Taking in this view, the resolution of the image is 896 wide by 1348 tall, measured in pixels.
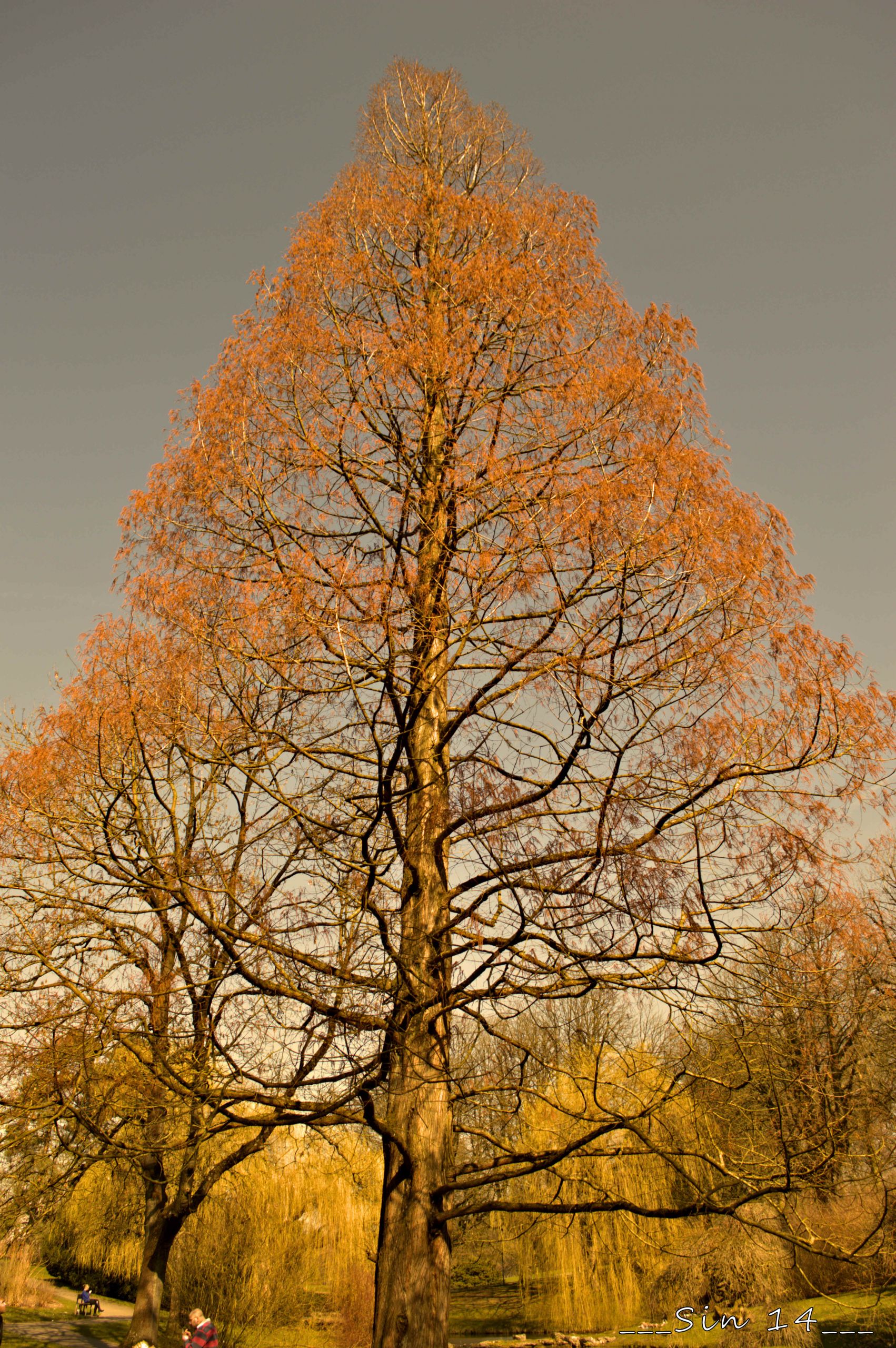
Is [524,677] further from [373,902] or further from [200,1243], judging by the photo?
[200,1243]

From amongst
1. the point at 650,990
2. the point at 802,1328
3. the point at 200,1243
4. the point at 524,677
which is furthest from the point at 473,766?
the point at 802,1328

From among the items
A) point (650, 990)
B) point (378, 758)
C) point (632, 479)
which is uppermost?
point (632, 479)

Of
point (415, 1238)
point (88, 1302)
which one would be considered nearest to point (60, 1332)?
point (88, 1302)

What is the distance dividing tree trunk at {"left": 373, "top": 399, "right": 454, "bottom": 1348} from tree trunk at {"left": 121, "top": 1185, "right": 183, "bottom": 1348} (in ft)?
26.4

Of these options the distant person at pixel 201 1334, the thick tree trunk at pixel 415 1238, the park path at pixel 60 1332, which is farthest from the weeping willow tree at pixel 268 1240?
the thick tree trunk at pixel 415 1238

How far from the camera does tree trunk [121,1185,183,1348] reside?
35.0ft

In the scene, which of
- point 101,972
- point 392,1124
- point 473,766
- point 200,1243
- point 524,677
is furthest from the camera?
point 200,1243

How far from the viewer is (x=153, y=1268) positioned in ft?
35.2

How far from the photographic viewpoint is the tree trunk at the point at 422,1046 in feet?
13.1

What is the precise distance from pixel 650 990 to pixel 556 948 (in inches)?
21.8

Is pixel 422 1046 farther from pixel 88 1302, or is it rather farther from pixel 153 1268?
pixel 88 1302

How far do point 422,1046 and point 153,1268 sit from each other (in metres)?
9.07

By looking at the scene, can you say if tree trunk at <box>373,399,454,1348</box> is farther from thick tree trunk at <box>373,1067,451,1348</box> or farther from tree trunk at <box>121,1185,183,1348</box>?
tree trunk at <box>121,1185,183,1348</box>

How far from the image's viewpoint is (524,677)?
460 cm
